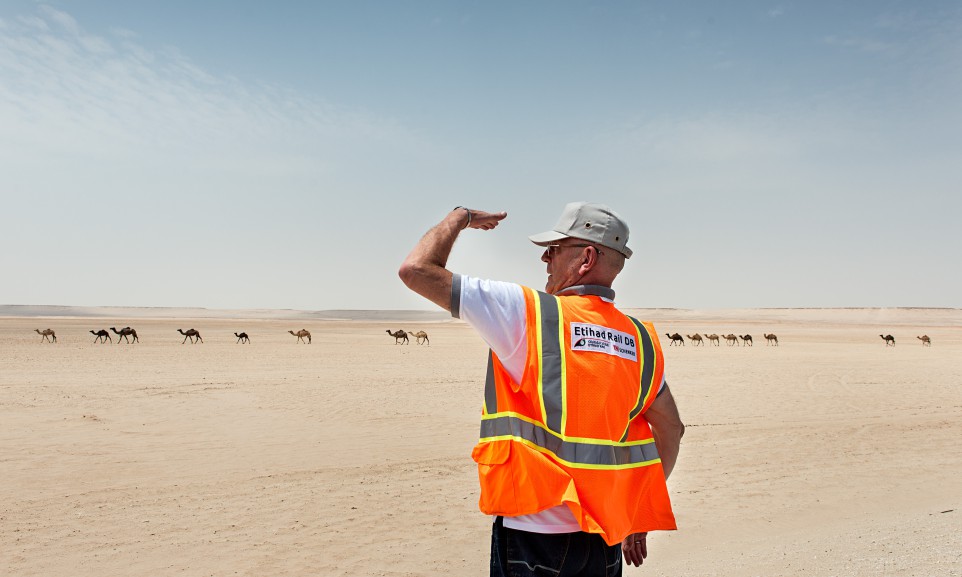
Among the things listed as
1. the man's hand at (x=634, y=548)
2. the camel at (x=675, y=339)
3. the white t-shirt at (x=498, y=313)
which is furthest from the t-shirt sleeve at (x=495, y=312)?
the camel at (x=675, y=339)

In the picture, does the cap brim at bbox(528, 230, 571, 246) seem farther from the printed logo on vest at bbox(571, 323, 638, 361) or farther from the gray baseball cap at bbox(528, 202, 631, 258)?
the printed logo on vest at bbox(571, 323, 638, 361)

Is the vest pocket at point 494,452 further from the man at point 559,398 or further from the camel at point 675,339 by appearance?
the camel at point 675,339

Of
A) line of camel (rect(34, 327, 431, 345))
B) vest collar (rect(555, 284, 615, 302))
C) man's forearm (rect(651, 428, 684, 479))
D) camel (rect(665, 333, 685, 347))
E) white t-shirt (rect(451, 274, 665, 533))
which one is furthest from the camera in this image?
camel (rect(665, 333, 685, 347))

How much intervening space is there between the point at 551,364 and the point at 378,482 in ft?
23.4

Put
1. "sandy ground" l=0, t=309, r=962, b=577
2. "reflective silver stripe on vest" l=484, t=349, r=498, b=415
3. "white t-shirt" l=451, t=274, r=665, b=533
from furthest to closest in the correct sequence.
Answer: "sandy ground" l=0, t=309, r=962, b=577
"reflective silver stripe on vest" l=484, t=349, r=498, b=415
"white t-shirt" l=451, t=274, r=665, b=533

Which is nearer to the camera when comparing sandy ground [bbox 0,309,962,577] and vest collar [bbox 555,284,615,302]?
vest collar [bbox 555,284,615,302]

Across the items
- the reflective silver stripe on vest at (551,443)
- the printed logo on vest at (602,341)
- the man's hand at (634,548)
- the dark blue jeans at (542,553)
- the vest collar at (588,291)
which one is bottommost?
the man's hand at (634,548)

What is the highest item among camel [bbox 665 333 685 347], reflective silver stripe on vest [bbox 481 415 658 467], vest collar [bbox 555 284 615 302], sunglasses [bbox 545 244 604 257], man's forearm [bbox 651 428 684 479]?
sunglasses [bbox 545 244 604 257]

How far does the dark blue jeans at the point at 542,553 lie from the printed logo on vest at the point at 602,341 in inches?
26.0

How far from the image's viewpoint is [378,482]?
29.0 feet

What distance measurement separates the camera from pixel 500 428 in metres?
2.33

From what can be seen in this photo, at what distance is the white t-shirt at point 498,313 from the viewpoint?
88.2 inches

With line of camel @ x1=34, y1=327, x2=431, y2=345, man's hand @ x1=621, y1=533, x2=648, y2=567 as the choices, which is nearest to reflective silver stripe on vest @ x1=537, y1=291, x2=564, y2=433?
man's hand @ x1=621, y1=533, x2=648, y2=567

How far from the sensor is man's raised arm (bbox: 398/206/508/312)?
227 centimetres
